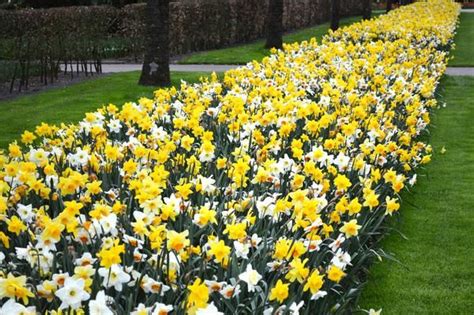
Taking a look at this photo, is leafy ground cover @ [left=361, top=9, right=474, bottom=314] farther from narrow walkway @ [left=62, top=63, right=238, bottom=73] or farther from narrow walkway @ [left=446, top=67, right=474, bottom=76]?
narrow walkway @ [left=62, top=63, right=238, bottom=73]

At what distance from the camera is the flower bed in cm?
284

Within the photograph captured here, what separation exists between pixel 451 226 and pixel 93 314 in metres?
3.85

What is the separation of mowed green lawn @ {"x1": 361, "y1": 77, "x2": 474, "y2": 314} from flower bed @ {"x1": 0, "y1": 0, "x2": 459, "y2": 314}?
31cm

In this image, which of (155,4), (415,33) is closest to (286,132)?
(155,4)

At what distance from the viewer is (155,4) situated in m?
12.1

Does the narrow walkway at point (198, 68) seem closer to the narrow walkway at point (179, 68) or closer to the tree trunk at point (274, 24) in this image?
the narrow walkway at point (179, 68)

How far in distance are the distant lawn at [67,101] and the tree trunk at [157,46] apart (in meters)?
0.27

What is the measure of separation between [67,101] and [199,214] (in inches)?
333

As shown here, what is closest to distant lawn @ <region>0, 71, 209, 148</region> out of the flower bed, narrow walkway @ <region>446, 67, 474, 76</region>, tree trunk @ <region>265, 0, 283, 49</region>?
the flower bed

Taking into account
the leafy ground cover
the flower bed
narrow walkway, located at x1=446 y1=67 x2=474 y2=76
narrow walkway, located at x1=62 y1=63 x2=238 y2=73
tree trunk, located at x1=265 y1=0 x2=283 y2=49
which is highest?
tree trunk, located at x1=265 y1=0 x2=283 y2=49

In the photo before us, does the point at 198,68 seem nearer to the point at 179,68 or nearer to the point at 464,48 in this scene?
the point at 179,68

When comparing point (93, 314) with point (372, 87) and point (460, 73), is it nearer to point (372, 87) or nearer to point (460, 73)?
point (372, 87)

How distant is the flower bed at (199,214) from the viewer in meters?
2.84

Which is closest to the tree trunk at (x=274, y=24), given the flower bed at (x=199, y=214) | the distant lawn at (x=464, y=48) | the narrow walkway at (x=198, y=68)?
the narrow walkway at (x=198, y=68)
